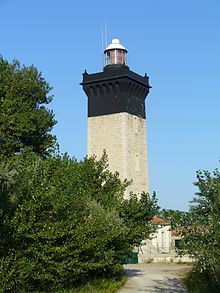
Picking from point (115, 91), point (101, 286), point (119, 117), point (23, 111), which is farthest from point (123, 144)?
point (101, 286)

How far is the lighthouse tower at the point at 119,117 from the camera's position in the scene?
42031mm

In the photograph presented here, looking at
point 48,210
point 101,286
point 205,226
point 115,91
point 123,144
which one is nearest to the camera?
point 205,226

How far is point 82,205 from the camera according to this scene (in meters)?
17.7

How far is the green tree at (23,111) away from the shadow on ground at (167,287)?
26.3ft

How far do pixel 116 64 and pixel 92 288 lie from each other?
28.6 meters

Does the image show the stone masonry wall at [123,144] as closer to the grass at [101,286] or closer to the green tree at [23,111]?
the green tree at [23,111]

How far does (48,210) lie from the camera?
49.1ft

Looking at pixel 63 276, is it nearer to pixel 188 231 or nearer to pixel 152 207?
pixel 188 231

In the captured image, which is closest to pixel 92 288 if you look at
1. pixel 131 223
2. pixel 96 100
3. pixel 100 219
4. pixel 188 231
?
pixel 100 219

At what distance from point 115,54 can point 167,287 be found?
2762 centimetres

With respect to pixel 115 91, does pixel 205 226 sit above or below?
below

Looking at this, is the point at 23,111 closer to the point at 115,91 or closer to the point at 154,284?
the point at 154,284

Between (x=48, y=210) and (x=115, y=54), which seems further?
(x=115, y=54)

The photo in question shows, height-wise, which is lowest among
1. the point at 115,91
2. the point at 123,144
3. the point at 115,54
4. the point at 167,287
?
the point at 167,287
